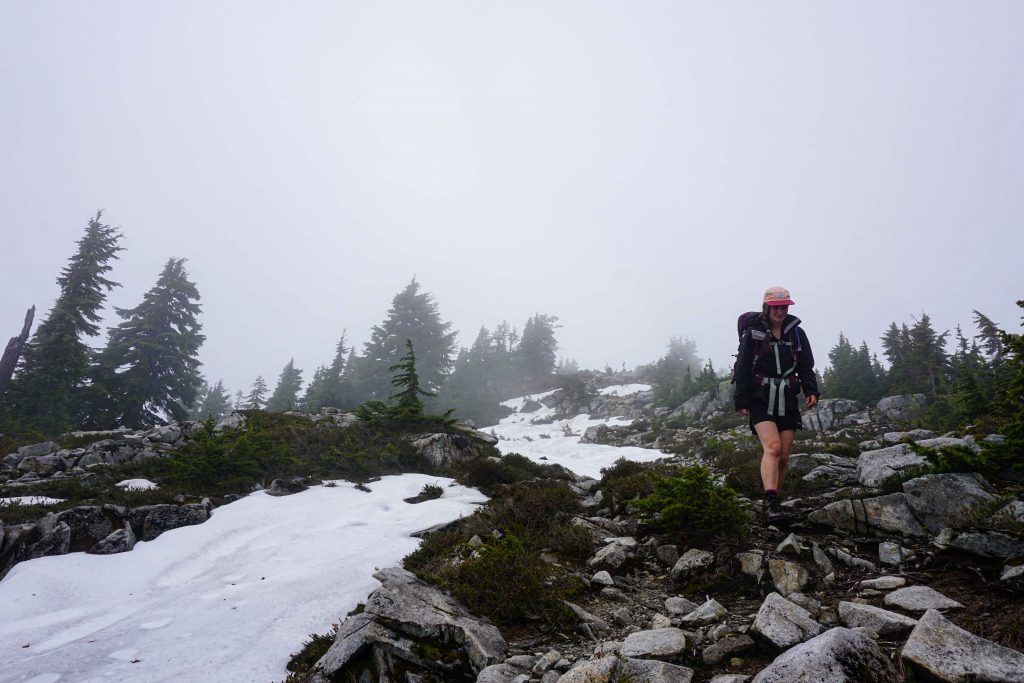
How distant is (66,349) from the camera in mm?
21688

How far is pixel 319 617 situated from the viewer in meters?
→ 4.88

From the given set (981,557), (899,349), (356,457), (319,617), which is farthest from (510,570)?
(899,349)

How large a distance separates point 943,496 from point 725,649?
12.2 ft

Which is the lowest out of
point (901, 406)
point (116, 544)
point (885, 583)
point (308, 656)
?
point (308, 656)

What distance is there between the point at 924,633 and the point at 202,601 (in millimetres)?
7038

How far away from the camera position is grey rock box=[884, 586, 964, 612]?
125 inches

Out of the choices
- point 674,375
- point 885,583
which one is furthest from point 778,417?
point 674,375

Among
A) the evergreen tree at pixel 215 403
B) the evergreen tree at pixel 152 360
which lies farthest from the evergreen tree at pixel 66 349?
the evergreen tree at pixel 215 403

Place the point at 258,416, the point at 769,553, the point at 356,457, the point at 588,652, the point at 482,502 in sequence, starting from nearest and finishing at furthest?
the point at 588,652 < the point at 769,553 < the point at 482,502 < the point at 356,457 < the point at 258,416

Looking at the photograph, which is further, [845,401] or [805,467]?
[845,401]

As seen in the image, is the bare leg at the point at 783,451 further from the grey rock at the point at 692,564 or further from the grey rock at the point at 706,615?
the grey rock at the point at 706,615

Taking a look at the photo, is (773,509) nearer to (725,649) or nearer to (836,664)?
(725,649)

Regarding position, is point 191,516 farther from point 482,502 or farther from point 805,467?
point 805,467

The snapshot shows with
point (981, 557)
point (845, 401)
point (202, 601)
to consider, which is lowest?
point (202, 601)
